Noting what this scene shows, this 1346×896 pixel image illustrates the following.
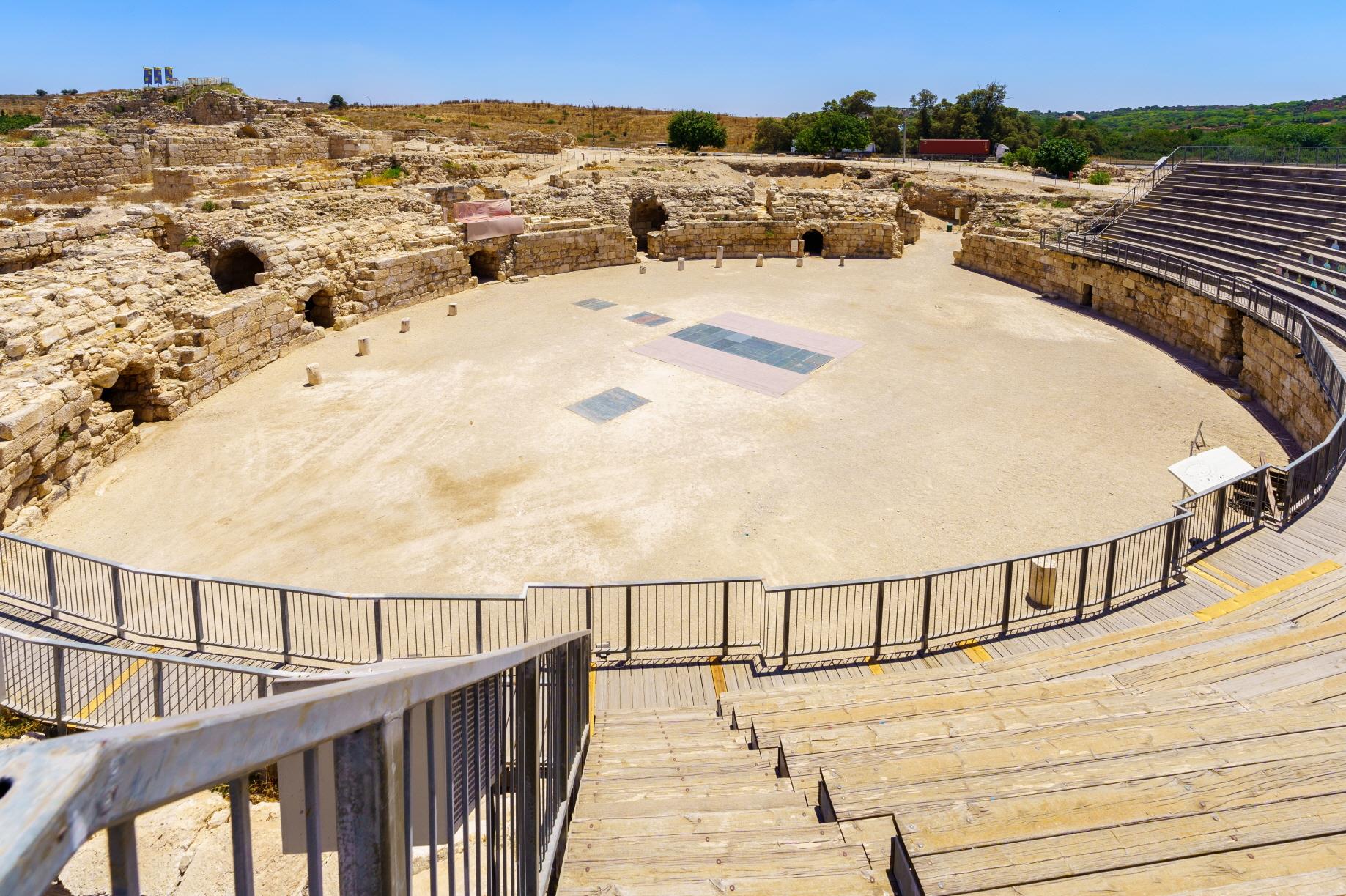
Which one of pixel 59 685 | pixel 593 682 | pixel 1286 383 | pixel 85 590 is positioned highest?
pixel 1286 383

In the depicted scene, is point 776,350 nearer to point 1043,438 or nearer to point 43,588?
point 1043,438

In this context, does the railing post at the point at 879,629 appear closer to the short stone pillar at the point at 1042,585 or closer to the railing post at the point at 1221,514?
the short stone pillar at the point at 1042,585

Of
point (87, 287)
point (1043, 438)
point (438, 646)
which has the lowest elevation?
point (438, 646)

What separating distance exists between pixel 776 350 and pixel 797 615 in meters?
11.3

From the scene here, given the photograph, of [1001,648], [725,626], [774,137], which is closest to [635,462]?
[725,626]

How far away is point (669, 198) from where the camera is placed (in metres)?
32.8

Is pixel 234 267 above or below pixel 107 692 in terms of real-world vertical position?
above

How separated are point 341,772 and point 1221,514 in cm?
1115

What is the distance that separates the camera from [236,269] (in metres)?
23.1

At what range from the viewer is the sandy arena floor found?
38.5 ft

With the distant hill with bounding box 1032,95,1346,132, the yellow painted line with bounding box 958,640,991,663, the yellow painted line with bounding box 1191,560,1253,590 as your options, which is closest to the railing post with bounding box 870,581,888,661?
the yellow painted line with bounding box 958,640,991,663

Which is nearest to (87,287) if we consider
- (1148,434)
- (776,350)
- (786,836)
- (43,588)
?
(43,588)

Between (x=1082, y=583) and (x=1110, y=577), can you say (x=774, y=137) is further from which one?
(x=1082, y=583)

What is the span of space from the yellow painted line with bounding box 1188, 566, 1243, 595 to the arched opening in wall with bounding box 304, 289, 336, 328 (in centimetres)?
1962
